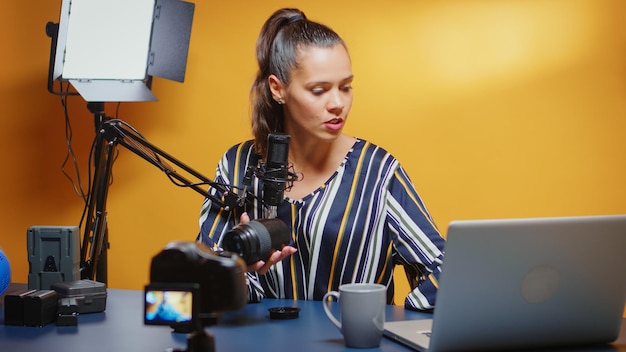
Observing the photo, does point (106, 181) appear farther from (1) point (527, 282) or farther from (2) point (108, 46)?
(1) point (527, 282)

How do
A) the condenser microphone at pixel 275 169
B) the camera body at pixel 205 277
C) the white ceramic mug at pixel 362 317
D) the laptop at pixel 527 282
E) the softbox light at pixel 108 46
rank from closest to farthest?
the camera body at pixel 205 277
the laptop at pixel 527 282
the white ceramic mug at pixel 362 317
the condenser microphone at pixel 275 169
the softbox light at pixel 108 46

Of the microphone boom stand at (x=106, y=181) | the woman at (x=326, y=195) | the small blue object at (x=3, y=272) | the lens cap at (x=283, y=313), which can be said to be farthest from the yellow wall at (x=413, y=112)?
the lens cap at (x=283, y=313)

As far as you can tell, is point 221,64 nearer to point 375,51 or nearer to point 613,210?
point 375,51

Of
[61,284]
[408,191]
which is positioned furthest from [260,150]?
[61,284]

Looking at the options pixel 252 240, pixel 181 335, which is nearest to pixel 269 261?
pixel 252 240

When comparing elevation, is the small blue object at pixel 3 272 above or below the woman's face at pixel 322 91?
below

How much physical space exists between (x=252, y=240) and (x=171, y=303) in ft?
2.09

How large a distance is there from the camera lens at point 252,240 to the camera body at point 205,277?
25.1 inches

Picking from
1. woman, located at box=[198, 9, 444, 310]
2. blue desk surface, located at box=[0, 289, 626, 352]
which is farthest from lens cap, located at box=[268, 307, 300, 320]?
woman, located at box=[198, 9, 444, 310]

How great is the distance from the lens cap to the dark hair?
626 mm

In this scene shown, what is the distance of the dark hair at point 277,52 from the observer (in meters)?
2.10

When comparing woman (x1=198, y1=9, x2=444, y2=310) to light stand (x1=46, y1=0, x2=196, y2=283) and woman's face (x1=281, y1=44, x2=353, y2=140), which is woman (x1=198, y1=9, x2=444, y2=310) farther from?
light stand (x1=46, y1=0, x2=196, y2=283)

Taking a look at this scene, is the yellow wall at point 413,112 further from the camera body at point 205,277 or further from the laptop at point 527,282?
the camera body at point 205,277

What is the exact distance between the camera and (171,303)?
0.95 meters
